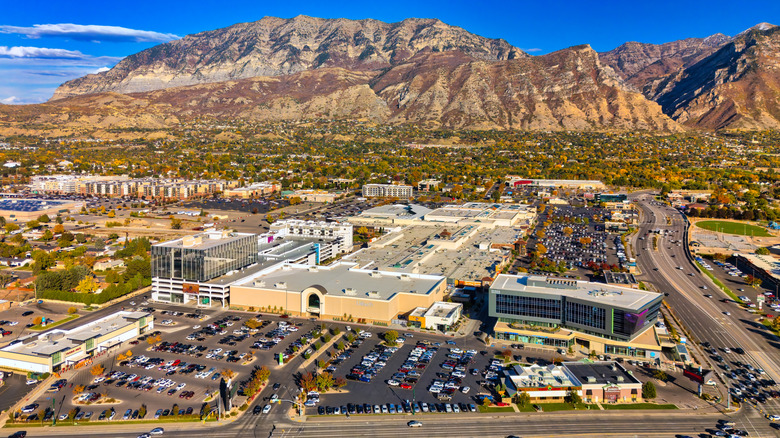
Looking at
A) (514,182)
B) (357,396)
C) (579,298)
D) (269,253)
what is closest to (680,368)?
(579,298)

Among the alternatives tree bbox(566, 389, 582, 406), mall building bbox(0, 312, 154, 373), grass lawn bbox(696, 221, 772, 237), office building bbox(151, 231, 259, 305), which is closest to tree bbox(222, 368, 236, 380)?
mall building bbox(0, 312, 154, 373)

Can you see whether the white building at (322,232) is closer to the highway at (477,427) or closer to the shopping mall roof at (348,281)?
the shopping mall roof at (348,281)

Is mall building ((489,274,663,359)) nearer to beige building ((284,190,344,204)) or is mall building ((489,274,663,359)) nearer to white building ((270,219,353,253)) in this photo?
white building ((270,219,353,253))

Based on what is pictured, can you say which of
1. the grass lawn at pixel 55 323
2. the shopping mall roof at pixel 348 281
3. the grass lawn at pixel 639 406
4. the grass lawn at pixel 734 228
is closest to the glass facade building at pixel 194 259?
the shopping mall roof at pixel 348 281

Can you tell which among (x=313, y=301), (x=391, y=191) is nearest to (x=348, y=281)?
(x=313, y=301)

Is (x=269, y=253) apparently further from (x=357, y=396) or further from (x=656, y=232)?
(x=656, y=232)

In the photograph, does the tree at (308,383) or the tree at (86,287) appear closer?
the tree at (308,383)

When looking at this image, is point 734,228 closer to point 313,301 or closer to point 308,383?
point 313,301
